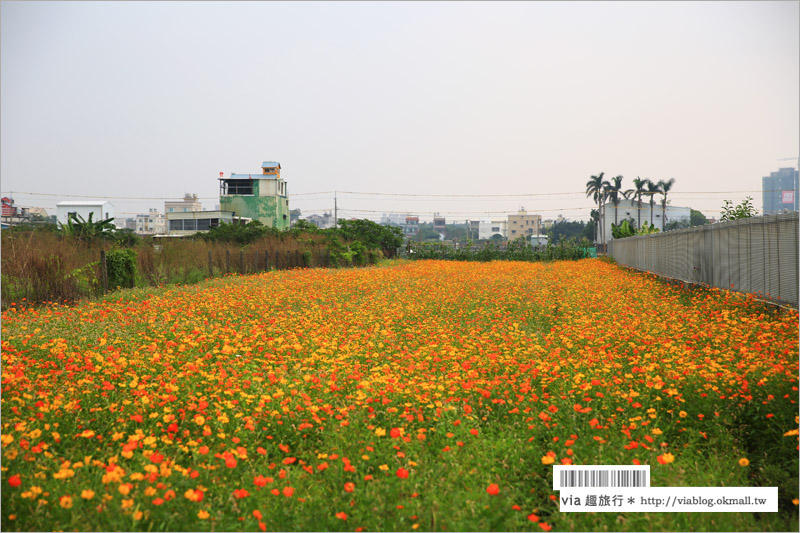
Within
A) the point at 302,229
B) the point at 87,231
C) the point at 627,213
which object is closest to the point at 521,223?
the point at 627,213

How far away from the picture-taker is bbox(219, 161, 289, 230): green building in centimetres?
5831

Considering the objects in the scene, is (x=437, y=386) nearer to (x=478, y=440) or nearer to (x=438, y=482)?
(x=478, y=440)

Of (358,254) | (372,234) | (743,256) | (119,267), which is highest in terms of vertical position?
(372,234)

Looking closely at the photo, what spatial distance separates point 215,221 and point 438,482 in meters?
56.9

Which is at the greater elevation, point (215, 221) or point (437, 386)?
point (215, 221)

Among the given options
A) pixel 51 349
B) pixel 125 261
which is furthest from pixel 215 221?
pixel 51 349

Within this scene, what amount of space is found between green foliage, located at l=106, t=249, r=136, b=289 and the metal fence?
13.8 meters

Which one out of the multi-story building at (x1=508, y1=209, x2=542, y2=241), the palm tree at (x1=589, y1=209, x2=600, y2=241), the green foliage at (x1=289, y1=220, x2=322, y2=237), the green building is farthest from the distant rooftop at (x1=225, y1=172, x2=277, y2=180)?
the multi-story building at (x1=508, y1=209, x2=542, y2=241)

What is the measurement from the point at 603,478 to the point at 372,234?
35.0m

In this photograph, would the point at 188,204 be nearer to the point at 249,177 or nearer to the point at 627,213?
the point at 249,177

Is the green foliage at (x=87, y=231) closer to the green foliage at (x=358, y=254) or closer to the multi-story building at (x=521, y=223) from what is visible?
the green foliage at (x=358, y=254)

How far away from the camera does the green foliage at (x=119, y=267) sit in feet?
46.0

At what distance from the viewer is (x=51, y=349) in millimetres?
6105

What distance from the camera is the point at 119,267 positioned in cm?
1409
